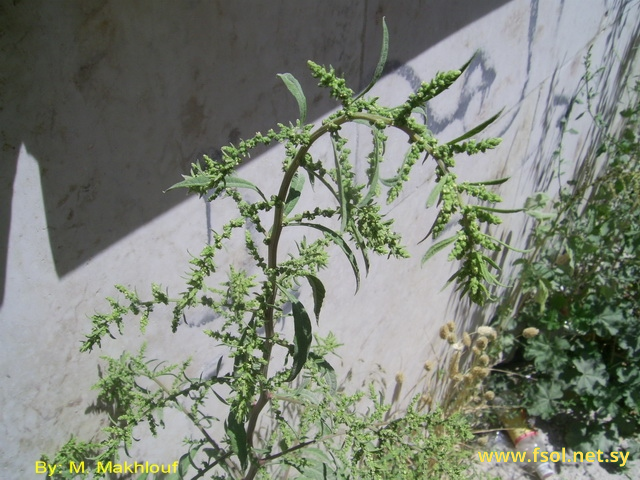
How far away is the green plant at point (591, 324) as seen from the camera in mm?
3039

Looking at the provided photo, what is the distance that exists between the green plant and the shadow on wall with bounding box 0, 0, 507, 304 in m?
2.03

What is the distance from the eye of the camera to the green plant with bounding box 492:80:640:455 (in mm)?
3039

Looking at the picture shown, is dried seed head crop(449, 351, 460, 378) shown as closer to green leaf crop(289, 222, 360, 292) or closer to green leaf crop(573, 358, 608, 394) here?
green leaf crop(573, 358, 608, 394)

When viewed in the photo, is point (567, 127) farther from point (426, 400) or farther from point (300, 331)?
point (300, 331)

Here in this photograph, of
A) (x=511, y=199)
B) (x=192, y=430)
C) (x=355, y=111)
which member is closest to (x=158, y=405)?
(x=192, y=430)

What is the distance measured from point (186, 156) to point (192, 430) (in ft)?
2.67

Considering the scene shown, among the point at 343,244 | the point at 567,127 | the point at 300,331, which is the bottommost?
the point at 300,331

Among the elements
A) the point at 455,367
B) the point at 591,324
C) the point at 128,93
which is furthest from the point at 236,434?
the point at 591,324

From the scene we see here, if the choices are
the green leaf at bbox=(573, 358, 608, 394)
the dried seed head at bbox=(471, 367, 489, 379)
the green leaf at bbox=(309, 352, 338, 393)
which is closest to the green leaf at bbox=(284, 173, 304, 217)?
the green leaf at bbox=(309, 352, 338, 393)

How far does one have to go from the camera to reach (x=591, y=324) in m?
3.14

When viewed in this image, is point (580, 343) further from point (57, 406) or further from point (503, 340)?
point (57, 406)

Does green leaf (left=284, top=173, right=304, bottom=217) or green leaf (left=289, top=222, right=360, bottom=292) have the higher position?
green leaf (left=284, top=173, right=304, bottom=217)

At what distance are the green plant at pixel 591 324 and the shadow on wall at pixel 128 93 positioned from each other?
2029 mm

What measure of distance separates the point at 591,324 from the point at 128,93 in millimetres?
2694
